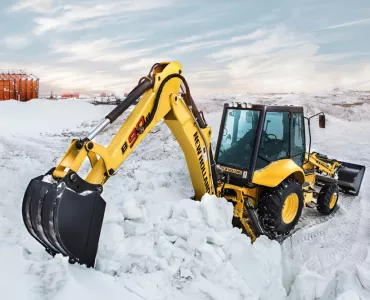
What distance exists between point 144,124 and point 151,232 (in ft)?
3.60

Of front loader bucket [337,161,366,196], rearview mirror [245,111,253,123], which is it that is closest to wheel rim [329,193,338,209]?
front loader bucket [337,161,366,196]

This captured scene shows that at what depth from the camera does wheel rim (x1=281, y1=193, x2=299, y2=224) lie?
18.1ft

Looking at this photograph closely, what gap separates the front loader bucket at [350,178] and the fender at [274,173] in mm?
2826

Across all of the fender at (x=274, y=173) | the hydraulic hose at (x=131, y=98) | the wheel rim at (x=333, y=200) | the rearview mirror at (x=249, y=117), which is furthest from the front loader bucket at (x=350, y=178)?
the hydraulic hose at (x=131, y=98)

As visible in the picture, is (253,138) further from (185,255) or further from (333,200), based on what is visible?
(333,200)

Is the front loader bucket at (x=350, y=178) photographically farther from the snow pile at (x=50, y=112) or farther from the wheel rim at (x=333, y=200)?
the snow pile at (x=50, y=112)

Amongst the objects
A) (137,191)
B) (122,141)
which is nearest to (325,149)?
(137,191)

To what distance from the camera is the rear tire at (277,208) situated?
5.15 m

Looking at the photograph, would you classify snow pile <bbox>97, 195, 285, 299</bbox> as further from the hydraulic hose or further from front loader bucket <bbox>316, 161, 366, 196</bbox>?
front loader bucket <bbox>316, 161, 366, 196</bbox>

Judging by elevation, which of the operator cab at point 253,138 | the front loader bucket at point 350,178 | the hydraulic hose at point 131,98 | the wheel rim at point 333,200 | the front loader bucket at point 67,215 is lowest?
the wheel rim at point 333,200

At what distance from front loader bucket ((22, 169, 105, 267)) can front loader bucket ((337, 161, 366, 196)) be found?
5957mm

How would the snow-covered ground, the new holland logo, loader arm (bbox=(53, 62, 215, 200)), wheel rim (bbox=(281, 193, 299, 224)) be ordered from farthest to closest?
wheel rim (bbox=(281, 193, 299, 224)), the new holland logo, loader arm (bbox=(53, 62, 215, 200)), the snow-covered ground

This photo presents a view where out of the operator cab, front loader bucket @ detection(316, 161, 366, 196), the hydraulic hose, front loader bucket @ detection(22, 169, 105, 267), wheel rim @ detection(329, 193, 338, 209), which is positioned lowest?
wheel rim @ detection(329, 193, 338, 209)

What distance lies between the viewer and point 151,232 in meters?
3.74
